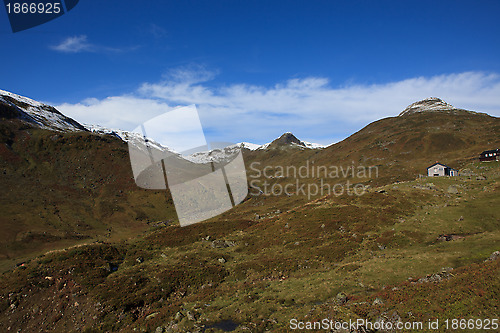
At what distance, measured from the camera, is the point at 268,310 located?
2466cm

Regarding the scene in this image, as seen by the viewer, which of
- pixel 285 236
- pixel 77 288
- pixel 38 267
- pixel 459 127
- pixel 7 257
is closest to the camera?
pixel 77 288

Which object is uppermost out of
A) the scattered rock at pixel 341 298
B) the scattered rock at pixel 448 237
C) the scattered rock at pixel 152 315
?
the scattered rock at pixel 448 237

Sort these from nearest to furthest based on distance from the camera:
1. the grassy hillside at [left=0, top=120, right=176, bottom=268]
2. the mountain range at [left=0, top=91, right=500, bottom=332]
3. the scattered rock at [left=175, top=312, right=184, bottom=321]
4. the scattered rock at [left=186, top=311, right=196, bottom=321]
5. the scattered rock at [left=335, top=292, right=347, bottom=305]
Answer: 1. the mountain range at [left=0, top=91, right=500, bottom=332]
2. the scattered rock at [left=335, top=292, right=347, bottom=305]
3. the scattered rock at [left=186, top=311, right=196, bottom=321]
4. the scattered rock at [left=175, top=312, right=184, bottom=321]
5. the grassy hillside at [left=0, top=120, right=176, bottom=268]

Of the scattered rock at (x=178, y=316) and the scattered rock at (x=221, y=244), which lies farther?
the scattered rock at (x=221, y=244)

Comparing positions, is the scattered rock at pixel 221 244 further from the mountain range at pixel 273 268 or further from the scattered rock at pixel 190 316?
the scattered rock at pixel 190 316

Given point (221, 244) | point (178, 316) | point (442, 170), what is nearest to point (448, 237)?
point (221, 244)

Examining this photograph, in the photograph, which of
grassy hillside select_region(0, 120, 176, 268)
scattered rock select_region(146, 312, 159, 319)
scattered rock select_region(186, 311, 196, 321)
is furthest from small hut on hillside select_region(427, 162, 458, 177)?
Answer: grassy hillside select_region(0, 120, 176, 268)

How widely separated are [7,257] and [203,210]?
71.9 m

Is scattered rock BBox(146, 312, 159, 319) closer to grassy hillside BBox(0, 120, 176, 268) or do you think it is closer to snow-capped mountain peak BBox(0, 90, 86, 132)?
grassy hillside BBox(0, 120, 176, 268)

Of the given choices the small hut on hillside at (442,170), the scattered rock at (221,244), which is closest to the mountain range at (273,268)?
the scattered rock at (221,244)

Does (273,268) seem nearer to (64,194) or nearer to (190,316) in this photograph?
(190,316)

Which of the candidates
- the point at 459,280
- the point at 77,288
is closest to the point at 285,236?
the point at 459,280

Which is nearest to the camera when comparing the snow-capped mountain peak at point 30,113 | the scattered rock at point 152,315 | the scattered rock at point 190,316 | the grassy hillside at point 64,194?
the scattered rock at point 190,316

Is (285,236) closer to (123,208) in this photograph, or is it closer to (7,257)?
(7,257)
